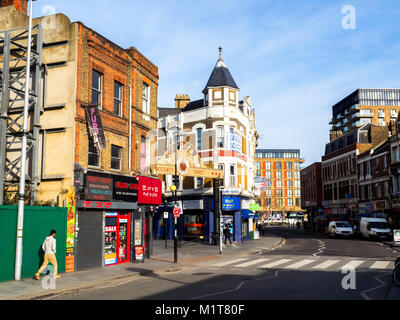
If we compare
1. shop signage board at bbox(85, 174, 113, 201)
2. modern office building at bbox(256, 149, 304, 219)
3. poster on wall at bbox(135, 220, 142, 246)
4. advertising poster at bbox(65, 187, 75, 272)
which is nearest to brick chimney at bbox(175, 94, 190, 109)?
poster on wall at bbox(135, 220, 142, 246)

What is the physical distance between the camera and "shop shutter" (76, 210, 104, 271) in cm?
1912

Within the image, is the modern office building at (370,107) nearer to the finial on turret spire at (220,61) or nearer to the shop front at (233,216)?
the finial on turret spire at (220,61)

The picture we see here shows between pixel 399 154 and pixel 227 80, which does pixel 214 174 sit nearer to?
pixel 227 80

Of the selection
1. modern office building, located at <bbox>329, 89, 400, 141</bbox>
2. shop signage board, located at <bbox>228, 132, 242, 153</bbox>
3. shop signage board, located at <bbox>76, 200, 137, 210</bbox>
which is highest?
modern office building, located at <bbox>329, 89, 400, 141</bbox>

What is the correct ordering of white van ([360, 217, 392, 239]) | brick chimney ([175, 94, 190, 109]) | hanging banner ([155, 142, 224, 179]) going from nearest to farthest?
hanging banner ([155, 142, 224, 179])
white van ([360, 217, 392, 239])
brick chimney ([175, 94, 190, 109])

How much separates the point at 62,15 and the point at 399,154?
1717 inches

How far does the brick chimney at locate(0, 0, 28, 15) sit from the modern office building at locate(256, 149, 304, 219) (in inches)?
4944

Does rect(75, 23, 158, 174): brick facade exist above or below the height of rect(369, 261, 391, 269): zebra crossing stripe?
above

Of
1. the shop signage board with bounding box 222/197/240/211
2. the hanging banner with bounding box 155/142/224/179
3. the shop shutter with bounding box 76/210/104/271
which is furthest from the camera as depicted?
the shop signage board with bounding box 222/197/240/211

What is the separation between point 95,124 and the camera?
19750 millimetres

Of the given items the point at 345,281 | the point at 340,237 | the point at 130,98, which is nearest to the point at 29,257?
the point at 130,98

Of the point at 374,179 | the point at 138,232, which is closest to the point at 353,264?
the point at 138,232

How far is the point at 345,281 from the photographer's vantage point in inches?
572

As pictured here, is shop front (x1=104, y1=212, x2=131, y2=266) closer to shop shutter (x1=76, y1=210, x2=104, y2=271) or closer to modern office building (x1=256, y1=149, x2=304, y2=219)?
shop shutter (x1=76, y1=210, x2=104, y2=271)
